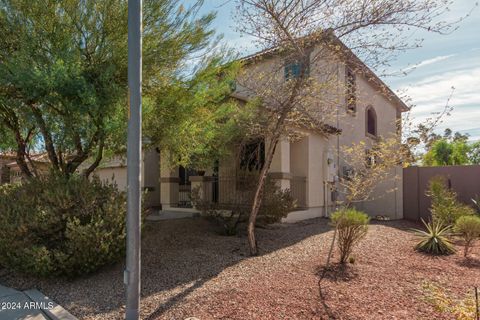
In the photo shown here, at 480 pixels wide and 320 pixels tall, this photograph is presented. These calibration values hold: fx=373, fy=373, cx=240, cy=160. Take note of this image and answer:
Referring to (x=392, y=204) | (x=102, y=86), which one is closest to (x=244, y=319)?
(x=102, y=86)

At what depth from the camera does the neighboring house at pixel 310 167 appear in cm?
909

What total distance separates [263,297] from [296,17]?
16.5 feet

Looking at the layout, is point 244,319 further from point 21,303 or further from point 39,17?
point 39,17

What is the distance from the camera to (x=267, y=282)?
18.4 feet

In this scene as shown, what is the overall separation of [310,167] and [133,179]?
9544mm

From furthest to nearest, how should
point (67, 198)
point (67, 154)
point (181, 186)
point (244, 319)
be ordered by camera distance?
point (181, 186) → point (67, 154) → point (67, 198) → point (244, 319)

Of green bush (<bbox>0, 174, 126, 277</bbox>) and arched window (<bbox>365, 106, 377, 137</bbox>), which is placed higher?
arched window (<bbox>365, 106, 377, 137</bbox>)

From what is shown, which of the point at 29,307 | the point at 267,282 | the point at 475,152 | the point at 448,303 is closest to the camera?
the point at 448,303

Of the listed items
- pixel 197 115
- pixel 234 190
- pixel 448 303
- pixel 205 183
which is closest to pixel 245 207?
pixel 234 190

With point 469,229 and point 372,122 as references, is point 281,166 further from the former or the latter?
point 372,122

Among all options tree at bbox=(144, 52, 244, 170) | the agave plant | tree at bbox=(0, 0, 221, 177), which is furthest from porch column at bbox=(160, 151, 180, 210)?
the agave plant

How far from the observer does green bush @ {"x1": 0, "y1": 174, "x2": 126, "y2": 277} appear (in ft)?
19.0

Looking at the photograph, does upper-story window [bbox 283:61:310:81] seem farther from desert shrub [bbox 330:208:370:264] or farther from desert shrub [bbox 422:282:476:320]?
desert shrub [bbox 422:282:476:320]

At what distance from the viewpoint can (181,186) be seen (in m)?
14.8
